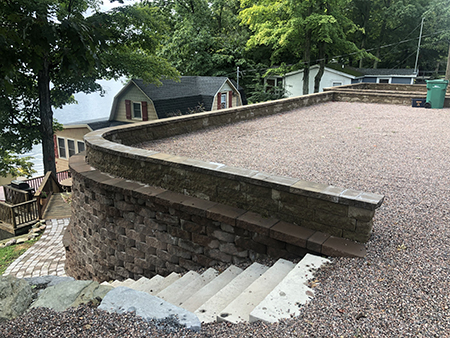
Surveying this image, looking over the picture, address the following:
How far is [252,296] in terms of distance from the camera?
3.41m

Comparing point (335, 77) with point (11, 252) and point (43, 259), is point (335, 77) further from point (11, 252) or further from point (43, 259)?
point (11, 252)

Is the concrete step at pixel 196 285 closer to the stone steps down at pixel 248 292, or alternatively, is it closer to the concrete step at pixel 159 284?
the stone steps down at pixel 248 292

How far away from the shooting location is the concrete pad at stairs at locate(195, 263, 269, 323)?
10.8ft

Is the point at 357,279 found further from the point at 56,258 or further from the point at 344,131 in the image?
the point at 56,258

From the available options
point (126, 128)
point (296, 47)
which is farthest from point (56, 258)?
point (296, 47)

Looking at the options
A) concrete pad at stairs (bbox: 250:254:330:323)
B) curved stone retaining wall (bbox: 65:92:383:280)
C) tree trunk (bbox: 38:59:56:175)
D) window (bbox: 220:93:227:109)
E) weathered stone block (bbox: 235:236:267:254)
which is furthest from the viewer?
window (bbox: 220:93:227:109)

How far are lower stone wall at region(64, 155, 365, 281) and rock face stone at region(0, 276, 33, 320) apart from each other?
2300mm

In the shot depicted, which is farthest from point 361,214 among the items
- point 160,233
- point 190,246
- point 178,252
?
point 160,233

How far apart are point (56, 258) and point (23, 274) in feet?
3.24

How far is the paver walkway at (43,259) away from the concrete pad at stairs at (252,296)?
707 centimetres

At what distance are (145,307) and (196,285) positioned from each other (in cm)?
165

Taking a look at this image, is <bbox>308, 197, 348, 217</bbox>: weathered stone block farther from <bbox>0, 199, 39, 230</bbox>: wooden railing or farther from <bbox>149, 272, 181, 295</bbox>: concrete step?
<bbox>0, 199, 39, 230</bbox>: wooden railing

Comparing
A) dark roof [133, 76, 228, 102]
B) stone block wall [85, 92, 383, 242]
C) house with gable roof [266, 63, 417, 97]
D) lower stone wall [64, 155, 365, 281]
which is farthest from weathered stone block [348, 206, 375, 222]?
house with gable roof [266, 63, 417, 97]

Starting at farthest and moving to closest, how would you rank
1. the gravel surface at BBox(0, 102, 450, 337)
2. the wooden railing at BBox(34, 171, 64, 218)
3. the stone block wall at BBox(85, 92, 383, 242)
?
the wooden railing at BBox(34, 171, 64, 218), the stone block wall at BBox(85, 92, 383, 242), the gravel surface at BBox(0, 102, 450, 337)
